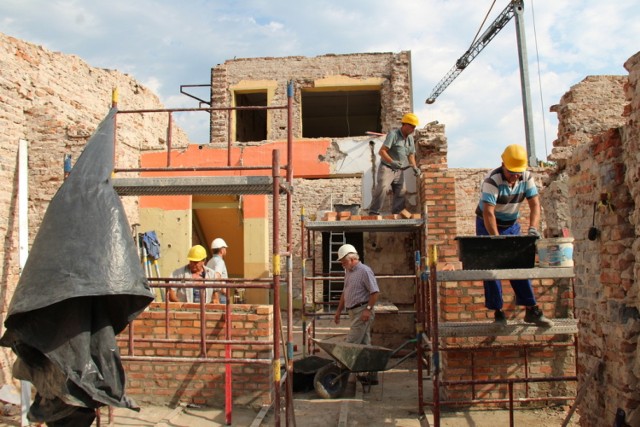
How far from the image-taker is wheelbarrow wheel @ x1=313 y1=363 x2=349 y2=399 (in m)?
6.12

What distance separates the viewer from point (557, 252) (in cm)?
432

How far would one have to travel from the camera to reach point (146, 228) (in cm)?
1145

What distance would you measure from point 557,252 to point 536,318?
727mm

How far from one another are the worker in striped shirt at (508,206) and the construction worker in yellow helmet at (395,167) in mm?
3336

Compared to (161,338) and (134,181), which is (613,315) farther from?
(161,338)

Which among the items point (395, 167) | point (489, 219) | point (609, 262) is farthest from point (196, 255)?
point (609, 262)

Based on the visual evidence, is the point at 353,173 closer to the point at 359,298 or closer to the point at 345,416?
the point at 359,298

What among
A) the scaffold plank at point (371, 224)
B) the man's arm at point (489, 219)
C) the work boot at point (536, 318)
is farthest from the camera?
the scaffold plank at point (371, 224)

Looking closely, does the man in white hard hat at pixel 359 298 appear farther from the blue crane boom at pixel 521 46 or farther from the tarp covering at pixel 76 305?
the blue crane boom at pixel 521 46

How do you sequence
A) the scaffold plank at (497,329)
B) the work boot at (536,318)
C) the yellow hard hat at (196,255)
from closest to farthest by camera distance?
the scaffold plank at (497,329) → the work boot at (536,318) → the yellow hard hat at (196,255)

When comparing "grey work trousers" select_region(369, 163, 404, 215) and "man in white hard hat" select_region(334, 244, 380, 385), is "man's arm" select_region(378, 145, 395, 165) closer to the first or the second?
"grey work trousers" select_region(369, 163, 404, 215)

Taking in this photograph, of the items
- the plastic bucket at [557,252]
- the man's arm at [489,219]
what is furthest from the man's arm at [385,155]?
the plastic bucket at [557,252]

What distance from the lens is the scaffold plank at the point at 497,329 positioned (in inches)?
177

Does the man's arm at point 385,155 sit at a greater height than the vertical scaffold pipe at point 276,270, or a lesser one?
greater
